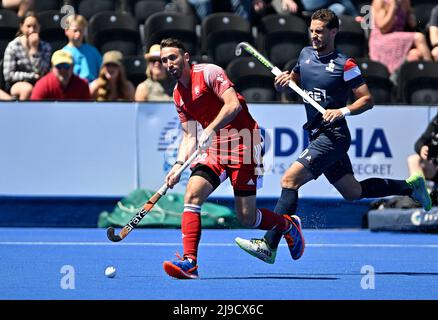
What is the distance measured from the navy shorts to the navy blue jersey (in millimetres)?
180

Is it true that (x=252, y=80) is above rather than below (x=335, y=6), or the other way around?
below

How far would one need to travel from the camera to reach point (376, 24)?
15453 mm

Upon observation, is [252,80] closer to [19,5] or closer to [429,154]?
[429,154]

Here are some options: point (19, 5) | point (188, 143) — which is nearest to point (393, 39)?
point (19, 5)

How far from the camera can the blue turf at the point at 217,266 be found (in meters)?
8.48

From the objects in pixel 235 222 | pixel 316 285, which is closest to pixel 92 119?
pixel 235 222

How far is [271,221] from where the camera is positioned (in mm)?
9711

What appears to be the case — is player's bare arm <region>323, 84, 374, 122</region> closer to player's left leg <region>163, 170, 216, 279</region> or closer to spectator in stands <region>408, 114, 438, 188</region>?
player's left leg <region>163, 170, 216, 279</region>

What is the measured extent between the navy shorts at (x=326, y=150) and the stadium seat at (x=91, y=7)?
659 cm

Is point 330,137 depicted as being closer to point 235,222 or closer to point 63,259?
point 63,259

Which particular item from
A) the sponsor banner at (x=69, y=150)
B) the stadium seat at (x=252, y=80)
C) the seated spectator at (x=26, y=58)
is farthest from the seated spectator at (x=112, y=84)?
the stadium seat at (x=252, y=80)

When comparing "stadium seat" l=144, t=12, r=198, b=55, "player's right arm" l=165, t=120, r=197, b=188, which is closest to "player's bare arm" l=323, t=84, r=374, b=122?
"player's right arm" l=165, t=120, r=197, b=188

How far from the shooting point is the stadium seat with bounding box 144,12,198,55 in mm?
15211

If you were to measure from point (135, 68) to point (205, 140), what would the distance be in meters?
5.70
